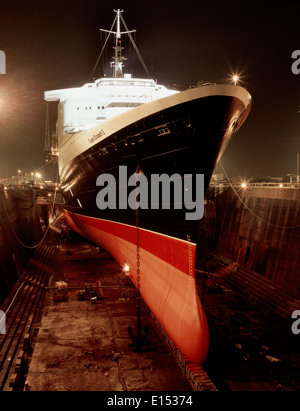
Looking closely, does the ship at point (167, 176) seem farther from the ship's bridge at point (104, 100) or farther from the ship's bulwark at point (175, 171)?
the ship's bridge at point (104, 100)

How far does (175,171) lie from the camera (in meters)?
8.33

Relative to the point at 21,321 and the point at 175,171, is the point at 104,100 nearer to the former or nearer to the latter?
the point at 175,171

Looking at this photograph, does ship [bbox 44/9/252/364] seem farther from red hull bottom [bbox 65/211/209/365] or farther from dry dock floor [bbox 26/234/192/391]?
dry dock floor [bbox 26/234/192/391]

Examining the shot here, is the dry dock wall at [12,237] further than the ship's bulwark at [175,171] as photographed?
Yes

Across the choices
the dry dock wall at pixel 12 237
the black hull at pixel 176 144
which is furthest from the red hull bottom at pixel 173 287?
the dry dock wall at pixel 12 237

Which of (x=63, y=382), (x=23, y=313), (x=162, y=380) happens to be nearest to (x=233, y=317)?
(x=162, y=380)

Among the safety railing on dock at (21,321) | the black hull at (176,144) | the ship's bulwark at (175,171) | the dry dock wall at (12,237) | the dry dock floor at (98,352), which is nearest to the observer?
the dry dock floor at (98,352)

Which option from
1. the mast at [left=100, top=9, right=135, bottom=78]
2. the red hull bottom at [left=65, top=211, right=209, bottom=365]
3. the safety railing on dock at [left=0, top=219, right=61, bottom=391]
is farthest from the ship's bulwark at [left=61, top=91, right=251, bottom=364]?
the mast at [left=100, top=9, right=135, bottom=78]

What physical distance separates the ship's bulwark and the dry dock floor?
804 millimetres

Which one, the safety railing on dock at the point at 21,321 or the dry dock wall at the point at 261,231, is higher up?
the dry dock wall at the point at 261,231

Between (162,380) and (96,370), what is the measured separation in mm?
1745

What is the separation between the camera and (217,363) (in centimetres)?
830

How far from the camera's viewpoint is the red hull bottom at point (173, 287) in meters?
6.94

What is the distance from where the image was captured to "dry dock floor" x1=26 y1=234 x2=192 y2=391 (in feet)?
21.6
